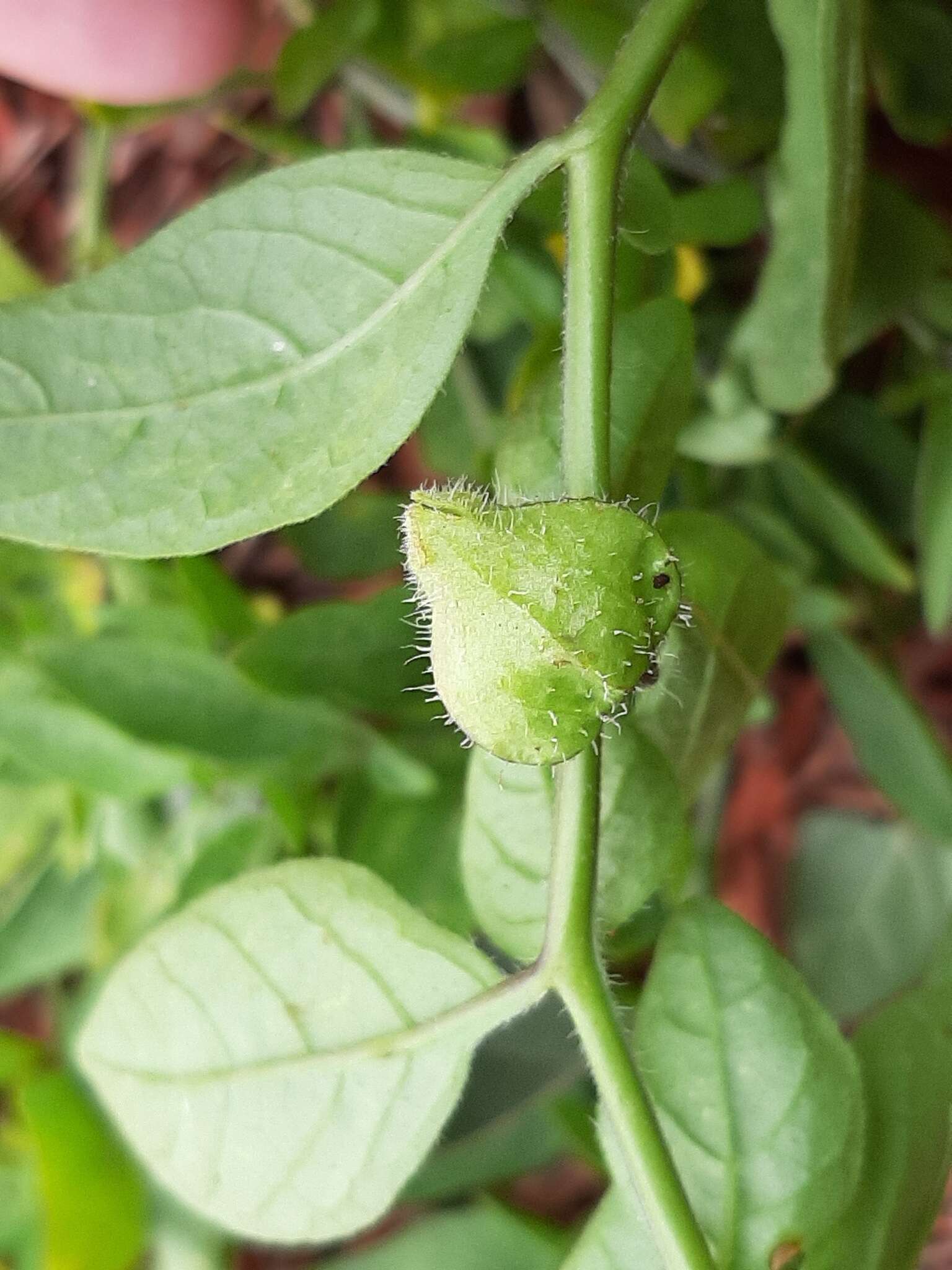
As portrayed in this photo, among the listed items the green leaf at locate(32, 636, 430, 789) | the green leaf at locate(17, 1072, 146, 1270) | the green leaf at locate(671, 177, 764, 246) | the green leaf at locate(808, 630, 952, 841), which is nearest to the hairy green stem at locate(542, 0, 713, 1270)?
the green leaf at locate(671, 177, 764, 246)

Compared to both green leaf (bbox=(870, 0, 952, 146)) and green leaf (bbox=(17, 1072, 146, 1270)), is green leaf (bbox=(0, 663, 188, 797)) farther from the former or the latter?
green leaf (bbox=(870, 0, 952, 146))

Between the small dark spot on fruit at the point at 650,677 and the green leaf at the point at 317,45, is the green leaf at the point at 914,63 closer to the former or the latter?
the green leaf at the point at 317,45

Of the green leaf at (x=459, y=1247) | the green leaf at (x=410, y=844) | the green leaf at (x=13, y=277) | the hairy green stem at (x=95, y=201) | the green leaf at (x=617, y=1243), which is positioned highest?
the hairy green stem at (x=95, y=201)

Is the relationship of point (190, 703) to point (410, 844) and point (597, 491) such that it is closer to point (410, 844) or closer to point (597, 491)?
point (410, 844)

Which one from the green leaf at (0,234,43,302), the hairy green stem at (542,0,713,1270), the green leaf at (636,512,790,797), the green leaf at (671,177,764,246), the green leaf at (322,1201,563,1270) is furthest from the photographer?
the green leaf at (322,1201,563,1270)

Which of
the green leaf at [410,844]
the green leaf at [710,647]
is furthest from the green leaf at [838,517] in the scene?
the green leaf at [410,844]

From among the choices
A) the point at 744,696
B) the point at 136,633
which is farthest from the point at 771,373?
the point at 136,633

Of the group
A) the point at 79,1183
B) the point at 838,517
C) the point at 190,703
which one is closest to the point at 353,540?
the point at 190,703

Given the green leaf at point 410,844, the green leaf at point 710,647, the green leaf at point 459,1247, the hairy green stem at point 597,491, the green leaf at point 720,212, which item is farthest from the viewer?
the green leaf at point 459,1247
